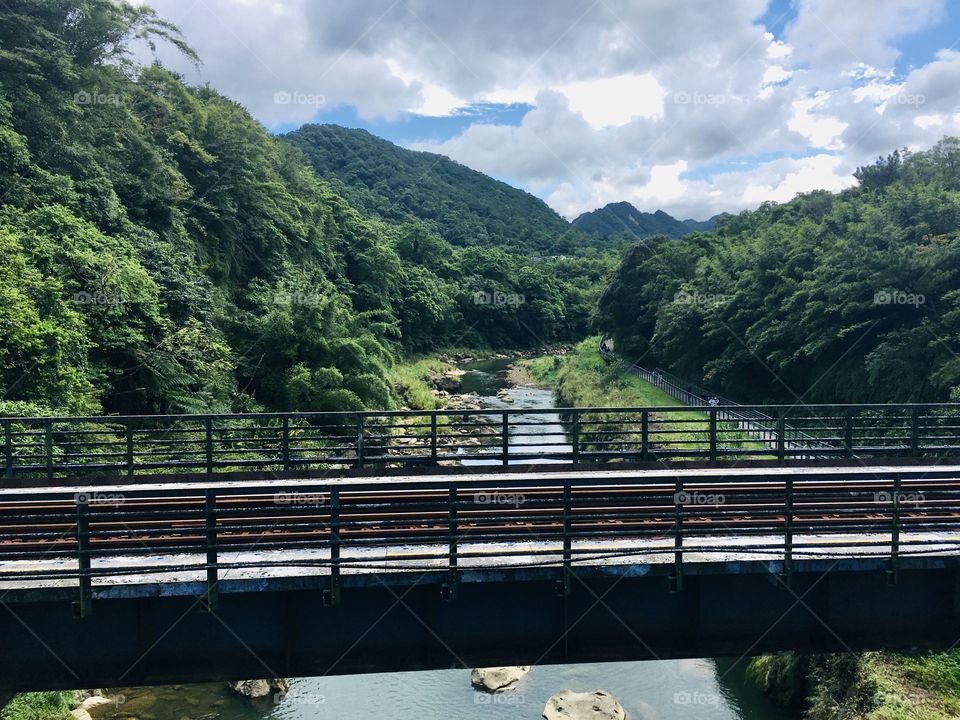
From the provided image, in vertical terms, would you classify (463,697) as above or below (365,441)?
below

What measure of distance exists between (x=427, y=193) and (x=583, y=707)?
150 meters

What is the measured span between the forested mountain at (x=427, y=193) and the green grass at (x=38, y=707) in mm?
115716

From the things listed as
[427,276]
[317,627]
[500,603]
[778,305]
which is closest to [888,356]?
[778,305]

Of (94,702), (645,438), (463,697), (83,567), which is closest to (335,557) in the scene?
(83,567)

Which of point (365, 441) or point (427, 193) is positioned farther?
point (427, 193)

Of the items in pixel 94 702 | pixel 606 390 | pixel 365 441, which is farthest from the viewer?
pixel 606 390

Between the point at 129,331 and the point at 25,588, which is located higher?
the point at 129,331

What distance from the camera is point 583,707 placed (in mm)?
13672

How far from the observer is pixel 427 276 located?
77.3 m

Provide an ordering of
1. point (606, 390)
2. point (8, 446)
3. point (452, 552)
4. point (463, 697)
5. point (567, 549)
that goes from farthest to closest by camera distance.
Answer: point (606, 390)
point (463, 697)
point (8, 446)
point (567, 549)
point (452, 552)

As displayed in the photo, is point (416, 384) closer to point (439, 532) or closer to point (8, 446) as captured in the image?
point (8, 446)

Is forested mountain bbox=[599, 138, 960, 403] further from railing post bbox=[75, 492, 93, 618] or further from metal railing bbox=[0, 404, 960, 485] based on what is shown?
railing post bbox=[75, 492, 93, 618]

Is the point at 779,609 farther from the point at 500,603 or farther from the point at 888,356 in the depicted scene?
the point at 888,356

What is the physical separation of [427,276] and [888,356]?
5679cm
